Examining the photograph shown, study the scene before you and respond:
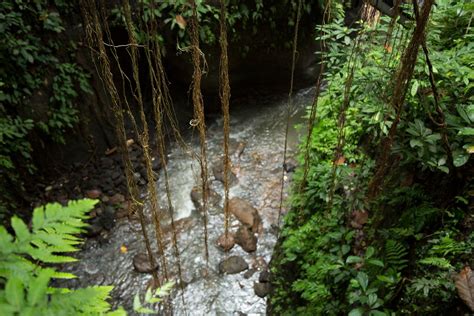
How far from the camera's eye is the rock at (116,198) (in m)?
4.65

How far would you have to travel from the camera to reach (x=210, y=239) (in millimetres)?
4227

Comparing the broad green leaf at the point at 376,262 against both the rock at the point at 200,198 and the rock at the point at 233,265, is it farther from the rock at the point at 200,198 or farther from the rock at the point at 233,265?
the rock at the point at 200,198

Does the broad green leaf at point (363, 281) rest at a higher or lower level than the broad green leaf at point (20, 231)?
lower

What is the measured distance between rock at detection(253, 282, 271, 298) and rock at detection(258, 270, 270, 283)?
0.04 metres

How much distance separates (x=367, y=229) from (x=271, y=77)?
14.5 ft

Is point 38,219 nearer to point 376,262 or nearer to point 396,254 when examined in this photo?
point 376,262

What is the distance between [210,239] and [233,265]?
1.63 feet

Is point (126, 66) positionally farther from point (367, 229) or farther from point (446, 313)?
point (446, 313)

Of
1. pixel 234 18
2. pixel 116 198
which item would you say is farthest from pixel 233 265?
pixel 234 18

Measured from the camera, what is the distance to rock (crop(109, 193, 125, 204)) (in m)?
4.65

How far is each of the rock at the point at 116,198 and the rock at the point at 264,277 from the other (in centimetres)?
223

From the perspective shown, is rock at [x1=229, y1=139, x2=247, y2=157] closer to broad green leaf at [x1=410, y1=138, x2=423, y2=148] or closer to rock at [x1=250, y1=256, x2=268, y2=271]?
rock at [x1=250, y1=256, x2=268, y2=271]

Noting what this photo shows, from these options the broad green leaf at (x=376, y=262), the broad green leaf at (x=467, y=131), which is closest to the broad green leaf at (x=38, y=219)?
the broad green leaf at (x=376, y=262)

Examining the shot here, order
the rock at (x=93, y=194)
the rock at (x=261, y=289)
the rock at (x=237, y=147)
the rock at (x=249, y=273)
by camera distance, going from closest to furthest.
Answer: the rock at (x=261, y=289)
the rock at (x=249, y=273)
the rock at (x=93, y=194)
the rock at (x=237, y=147)
